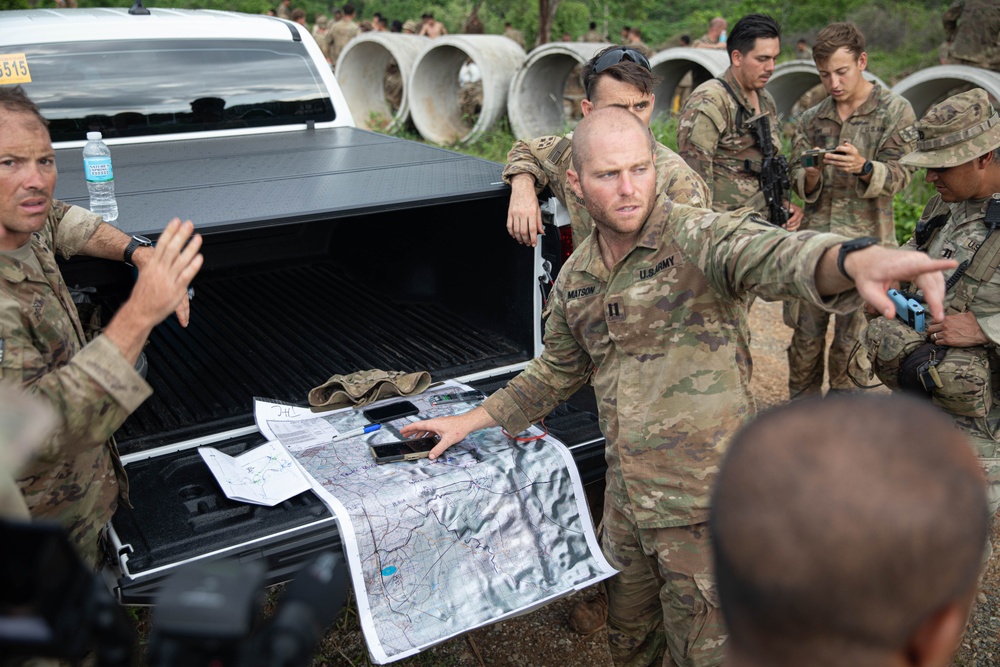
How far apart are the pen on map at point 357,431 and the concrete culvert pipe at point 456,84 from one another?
788cm

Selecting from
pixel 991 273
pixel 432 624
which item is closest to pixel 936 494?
pixel 432 624

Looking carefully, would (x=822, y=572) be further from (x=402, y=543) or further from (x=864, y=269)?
(x=402, y=543)

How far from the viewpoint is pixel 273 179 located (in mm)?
3266

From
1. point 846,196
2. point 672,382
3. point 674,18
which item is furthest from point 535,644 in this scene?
point 674,18

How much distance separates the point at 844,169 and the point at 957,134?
5.15 ft

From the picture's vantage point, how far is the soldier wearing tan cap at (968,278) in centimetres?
282

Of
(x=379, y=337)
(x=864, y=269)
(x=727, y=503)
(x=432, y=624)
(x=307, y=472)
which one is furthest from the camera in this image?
(x=379, y=337)

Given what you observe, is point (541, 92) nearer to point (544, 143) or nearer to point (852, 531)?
point (544, 143)

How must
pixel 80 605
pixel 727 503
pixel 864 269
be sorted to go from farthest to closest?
pixel 864 269 → pixel 727 503 → pixel 80 605

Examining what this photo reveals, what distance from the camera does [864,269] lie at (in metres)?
1.63

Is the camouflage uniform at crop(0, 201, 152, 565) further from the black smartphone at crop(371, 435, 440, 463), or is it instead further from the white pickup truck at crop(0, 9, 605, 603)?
the black smartphone at crop(371, 435, 440, 463)

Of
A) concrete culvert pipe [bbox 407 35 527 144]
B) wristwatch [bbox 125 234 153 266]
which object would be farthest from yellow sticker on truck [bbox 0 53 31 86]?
concrete culvert pipe [bbox 407 35 527 144]

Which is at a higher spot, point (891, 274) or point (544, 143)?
point (891, 274)

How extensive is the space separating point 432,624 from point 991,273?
207 cm
